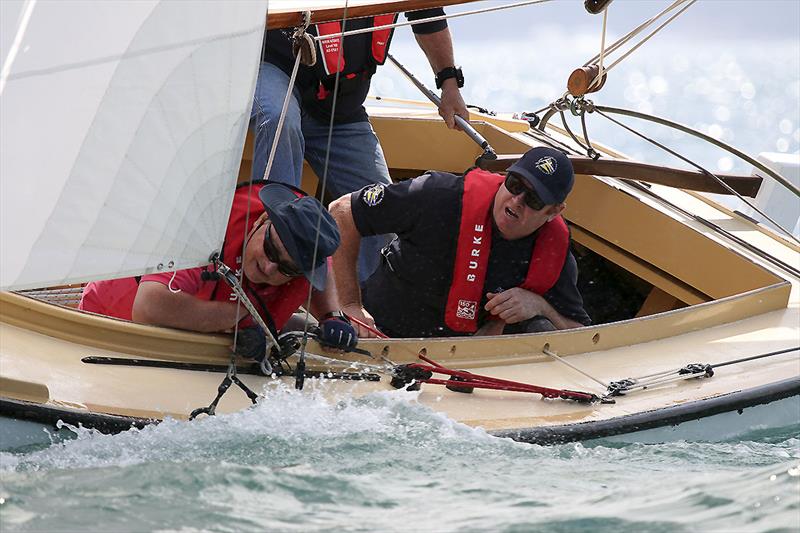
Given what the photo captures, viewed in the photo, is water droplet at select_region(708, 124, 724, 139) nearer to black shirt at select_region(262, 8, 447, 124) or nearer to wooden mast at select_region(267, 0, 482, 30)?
black shirt at select_region(262, 8, 447, 124)

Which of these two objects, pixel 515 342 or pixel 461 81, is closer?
pixel 515 342

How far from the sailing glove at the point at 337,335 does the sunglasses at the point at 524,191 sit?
68cm

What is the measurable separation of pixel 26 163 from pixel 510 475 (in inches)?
42.8

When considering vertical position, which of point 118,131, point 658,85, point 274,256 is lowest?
point 274,256

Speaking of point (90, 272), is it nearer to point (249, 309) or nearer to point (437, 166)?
point (249, 309)

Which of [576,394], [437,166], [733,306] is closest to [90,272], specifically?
[576,394]

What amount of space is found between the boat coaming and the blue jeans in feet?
2.25

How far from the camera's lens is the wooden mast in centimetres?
259

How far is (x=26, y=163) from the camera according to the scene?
216cm

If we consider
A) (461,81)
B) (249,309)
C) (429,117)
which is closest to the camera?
(249,309)

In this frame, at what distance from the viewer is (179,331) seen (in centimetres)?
267

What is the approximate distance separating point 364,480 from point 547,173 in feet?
4.10

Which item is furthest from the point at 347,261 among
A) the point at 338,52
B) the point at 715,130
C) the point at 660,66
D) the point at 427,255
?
the point at 660,66

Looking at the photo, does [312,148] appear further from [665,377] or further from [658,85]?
[658,85]
